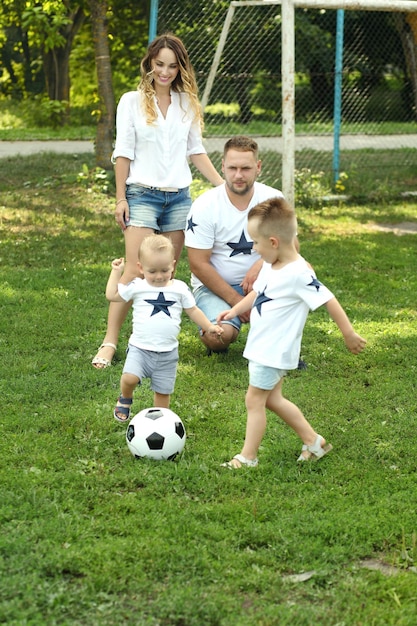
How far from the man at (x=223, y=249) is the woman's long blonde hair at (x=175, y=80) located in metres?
0.65

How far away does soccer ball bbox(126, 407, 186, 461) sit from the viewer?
435 centimetres

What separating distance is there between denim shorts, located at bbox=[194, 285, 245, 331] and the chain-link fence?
16.4 ft

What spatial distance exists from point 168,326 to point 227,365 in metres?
1.39

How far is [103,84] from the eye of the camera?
1196cm

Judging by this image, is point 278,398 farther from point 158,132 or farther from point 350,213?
point 350,213

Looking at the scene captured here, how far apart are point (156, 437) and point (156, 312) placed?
2.17 feet

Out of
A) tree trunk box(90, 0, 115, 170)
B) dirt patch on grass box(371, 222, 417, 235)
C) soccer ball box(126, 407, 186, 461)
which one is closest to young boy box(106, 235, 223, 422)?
soccer ball box(126, 407, 186, 461)

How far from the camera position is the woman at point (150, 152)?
5.86 m

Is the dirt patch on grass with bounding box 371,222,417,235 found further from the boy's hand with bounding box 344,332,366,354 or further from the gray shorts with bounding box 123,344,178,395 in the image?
the boy's hand with bounding box 344,332,366,354

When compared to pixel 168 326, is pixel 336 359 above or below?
below

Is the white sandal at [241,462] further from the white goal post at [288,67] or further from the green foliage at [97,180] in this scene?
the green foliage at [97,180]

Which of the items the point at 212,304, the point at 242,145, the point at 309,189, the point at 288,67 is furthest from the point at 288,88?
the point at 242,145

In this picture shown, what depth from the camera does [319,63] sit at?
25016 millimetres

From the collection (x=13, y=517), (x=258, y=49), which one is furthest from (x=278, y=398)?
(x=258, y=49)
